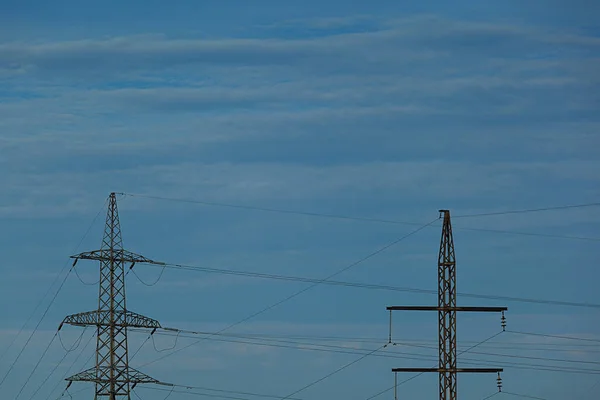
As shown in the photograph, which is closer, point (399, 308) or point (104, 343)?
point (399, 308)

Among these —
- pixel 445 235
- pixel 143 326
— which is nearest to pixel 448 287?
pixel 445 235

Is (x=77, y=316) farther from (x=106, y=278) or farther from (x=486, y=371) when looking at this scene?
(x=486, y=371)

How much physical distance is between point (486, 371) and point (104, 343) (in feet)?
113

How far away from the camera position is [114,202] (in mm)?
155625

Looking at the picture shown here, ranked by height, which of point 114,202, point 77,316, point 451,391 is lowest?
point 451,391

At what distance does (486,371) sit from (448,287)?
8.01 metres

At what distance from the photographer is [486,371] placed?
141500mm

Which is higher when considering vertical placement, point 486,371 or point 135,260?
point 135,260

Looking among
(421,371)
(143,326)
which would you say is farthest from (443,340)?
(143,326)

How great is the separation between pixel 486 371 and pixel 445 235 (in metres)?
11.7

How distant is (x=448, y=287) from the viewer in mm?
139125

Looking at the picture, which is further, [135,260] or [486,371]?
[135,260]

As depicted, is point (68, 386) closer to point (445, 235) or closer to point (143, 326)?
point (143, 326)

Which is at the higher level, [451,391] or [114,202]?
[114,202]
